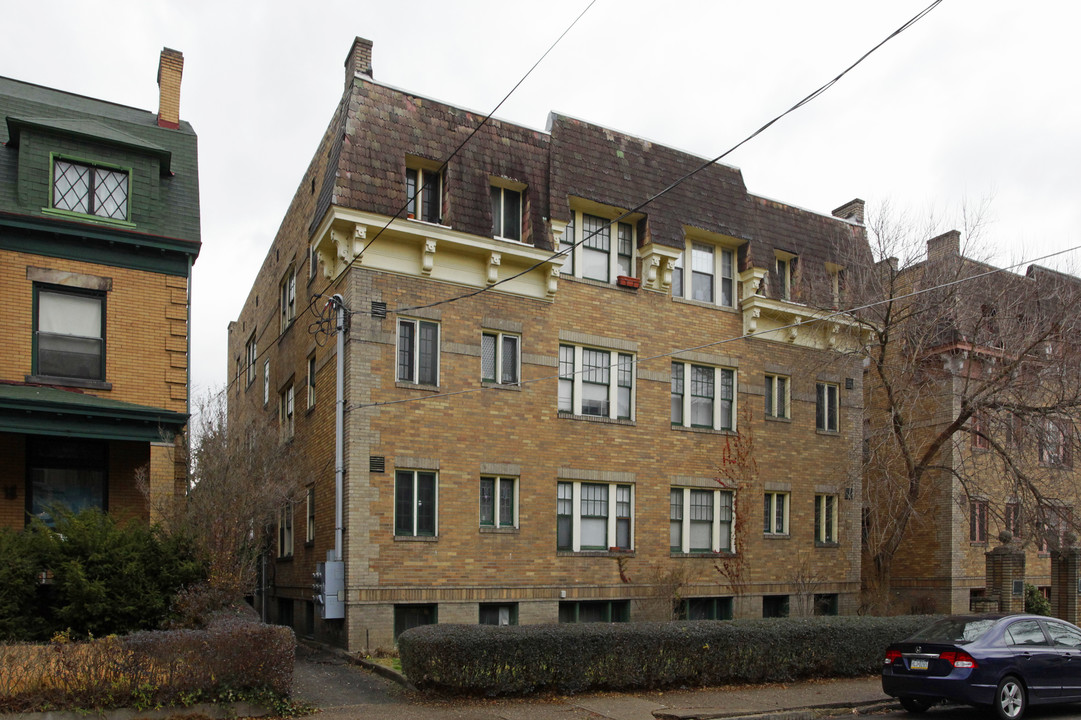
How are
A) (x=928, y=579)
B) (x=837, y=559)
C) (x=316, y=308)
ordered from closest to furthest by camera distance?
(x=316, y=308) < (x=837, y=559) < (x=928, y=579)

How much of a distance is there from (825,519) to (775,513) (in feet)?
6.85

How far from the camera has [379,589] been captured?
19.5m

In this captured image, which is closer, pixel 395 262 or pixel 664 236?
pixel 395 262

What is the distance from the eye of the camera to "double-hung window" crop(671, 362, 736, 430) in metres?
24.3

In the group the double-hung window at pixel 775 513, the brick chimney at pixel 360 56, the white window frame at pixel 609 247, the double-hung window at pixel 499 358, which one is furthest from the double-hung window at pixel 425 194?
the double-hung window at pixel 775 513

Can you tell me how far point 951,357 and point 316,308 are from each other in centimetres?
1585

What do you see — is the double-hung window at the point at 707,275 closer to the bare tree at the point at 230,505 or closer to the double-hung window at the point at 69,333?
the bare tree at the point at 230,505

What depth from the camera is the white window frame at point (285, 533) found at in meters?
24.9

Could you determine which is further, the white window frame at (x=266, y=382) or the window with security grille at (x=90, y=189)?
the white window frame at (x=266, y=382)

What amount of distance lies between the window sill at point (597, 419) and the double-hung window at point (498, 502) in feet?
6.43

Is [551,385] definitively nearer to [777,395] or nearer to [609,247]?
[609,247]

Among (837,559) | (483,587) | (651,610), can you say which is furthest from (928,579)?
(483,587)

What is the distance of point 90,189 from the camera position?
18.6m

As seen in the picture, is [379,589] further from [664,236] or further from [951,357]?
[951,357]
